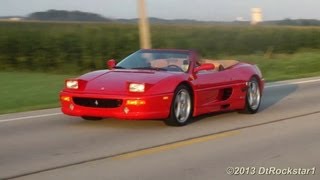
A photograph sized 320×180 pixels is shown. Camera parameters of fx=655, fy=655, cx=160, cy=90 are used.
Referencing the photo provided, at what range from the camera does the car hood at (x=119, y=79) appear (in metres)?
10.1

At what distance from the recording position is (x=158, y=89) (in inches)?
396

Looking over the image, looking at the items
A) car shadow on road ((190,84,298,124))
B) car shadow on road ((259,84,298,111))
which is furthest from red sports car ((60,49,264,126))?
car shadow on road ((259,84,298,111))

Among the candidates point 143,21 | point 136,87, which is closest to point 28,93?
point 143,21

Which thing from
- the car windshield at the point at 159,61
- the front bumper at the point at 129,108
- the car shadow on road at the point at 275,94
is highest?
the car windshield at the point at 159,61

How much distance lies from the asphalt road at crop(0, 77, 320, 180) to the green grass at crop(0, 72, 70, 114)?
1404 millimetres

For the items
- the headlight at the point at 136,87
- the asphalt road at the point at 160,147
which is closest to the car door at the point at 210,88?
the asphalt road at the point at 160,147

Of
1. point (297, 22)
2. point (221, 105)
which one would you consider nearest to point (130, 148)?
point (221, 105)

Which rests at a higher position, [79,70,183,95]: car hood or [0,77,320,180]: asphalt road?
[79,70,183,95]: car hood

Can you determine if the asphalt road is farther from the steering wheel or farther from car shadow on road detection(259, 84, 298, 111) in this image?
car shadow on road detection(259, 84, 298, 111)

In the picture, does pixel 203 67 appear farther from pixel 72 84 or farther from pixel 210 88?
pixel 72 84

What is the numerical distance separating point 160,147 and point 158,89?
5.15ft

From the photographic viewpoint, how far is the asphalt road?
7.20 m

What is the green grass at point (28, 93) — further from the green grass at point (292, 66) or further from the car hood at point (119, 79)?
the green grass at point (292, 66)

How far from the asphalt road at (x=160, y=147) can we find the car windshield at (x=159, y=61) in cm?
95
